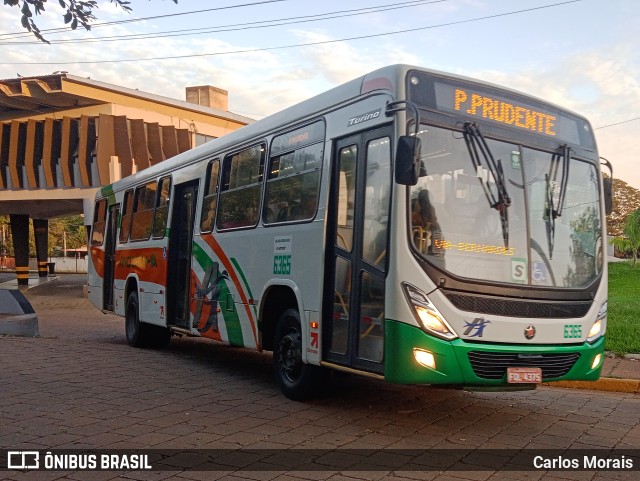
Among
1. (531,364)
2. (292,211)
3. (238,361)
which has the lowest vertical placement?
(238,361)

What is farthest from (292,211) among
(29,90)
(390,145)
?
(29,90)

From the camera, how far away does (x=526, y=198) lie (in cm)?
682

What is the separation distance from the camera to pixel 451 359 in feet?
20.5

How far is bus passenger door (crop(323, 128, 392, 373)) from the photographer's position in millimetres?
6625

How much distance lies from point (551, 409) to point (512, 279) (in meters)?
2.12

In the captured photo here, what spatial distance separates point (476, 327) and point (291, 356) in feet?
8.10

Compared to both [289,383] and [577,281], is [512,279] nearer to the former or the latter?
[577,281]

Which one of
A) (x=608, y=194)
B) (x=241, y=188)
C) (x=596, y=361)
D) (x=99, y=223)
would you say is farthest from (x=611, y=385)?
(x=99, y=223)

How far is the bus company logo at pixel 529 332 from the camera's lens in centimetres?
653

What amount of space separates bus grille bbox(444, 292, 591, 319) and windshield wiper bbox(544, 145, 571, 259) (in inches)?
19.5

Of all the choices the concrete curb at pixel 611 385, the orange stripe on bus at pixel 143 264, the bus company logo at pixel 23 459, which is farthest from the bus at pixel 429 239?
the orange stripe on bus at pixel 143 264

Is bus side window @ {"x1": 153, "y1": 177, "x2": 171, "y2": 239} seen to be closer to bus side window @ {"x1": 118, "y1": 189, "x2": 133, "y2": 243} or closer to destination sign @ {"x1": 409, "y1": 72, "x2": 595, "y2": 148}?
bus side window @ {"x1": 118, "y1": 189, "x2": 133, "y2": 243}

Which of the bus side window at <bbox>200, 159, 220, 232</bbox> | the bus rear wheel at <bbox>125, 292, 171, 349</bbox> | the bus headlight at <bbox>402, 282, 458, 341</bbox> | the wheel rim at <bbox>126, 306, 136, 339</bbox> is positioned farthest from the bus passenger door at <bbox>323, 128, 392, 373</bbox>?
the wheel rim at <bbox>126, 306, 136, 339</bbox>

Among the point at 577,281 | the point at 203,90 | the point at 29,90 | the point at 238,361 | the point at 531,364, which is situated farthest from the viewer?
the point at 203,90
